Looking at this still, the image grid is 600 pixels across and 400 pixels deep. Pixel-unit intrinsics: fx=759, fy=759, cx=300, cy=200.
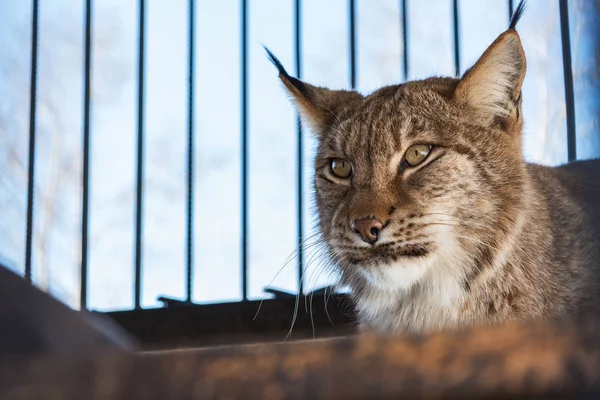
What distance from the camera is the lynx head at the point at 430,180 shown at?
2486 millimetres

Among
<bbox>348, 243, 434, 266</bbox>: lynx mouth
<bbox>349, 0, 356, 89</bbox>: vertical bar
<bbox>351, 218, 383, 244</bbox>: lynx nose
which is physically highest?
<bbox>349, 0, 356, 89</bbox>: vertical bar

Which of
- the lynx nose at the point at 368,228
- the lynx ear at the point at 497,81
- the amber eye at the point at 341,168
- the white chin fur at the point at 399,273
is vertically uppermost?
the lynx ear at the point at 497,81

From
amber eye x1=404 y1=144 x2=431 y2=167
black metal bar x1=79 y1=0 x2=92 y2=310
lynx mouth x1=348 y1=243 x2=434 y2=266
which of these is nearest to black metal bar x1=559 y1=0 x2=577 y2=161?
amber eye x1=404 y1=144 x2=431 y2=167

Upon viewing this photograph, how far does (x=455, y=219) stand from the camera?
2.52 m

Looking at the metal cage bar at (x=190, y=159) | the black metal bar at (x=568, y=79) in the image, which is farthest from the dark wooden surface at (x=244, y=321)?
the black metal bar at (x=568, y=79)

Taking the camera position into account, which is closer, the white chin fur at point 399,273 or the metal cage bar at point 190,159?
the white chin fur at point 399,273

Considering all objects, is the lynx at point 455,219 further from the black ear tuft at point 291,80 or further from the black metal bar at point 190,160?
the black metal bar at point 190,160

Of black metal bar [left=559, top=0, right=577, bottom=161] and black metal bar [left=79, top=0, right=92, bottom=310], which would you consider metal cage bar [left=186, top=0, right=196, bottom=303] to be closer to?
black metal bar [left=79, top=0, right=92, bottom=310]

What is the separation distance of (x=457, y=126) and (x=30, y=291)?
2109 mm

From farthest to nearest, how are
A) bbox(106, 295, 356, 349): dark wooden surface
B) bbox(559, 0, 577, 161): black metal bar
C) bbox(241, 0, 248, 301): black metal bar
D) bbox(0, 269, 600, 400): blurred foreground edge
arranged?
bbox(241, 0, 248, 301): black metal bar < bbox(106, 295, 356, 349): dark wooden surface < bbox(559, 0, 577, 161): black metal bar < bbox(0, 269, 600, 400): blurred foreground edge

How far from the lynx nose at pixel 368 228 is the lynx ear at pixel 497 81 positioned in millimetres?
631

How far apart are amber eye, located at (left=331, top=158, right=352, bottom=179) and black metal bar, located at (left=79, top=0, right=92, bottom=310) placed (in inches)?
60.0

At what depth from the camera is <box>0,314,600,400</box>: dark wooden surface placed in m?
0.60

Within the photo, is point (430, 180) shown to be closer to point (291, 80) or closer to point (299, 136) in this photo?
point (291, 80)
